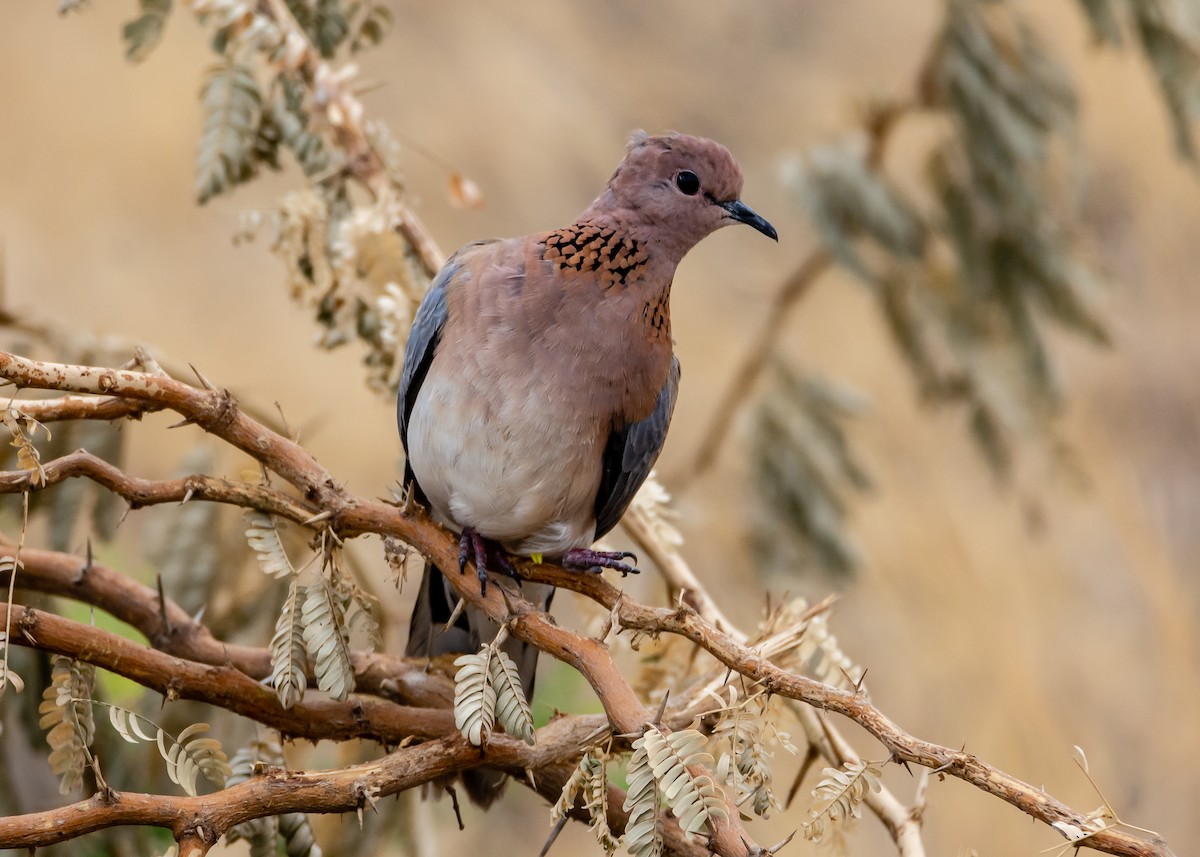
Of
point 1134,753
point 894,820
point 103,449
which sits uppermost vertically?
point 1134,753

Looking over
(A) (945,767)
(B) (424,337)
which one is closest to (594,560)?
(B) (424,337)

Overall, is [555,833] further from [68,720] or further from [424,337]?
[424,337]

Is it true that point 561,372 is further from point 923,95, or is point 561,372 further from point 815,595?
point 815,595

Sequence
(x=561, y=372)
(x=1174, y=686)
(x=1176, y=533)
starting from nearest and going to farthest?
(x=561, y=372) → (x=1174, y=686) → (x=1176, y=533)

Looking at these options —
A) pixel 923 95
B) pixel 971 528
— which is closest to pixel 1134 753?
pixel 971 528

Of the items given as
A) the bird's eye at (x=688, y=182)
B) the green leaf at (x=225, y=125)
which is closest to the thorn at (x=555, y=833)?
the bird's eye at (x=688, y=182)

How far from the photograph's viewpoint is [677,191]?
231 cm

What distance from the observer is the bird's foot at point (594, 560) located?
2242mm

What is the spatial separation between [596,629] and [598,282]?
733mm

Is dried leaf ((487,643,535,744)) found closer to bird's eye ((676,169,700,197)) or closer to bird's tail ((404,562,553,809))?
bird's tail ((404,562,553,809))

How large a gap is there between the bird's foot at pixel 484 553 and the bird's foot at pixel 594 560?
10 centimetres

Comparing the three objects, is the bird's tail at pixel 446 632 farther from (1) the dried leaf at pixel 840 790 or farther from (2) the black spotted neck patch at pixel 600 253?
(1) the dried leaf at pixel 840 790

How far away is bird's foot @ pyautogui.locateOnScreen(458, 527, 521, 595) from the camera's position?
7.17 feet

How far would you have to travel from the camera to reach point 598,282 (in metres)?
2.22
